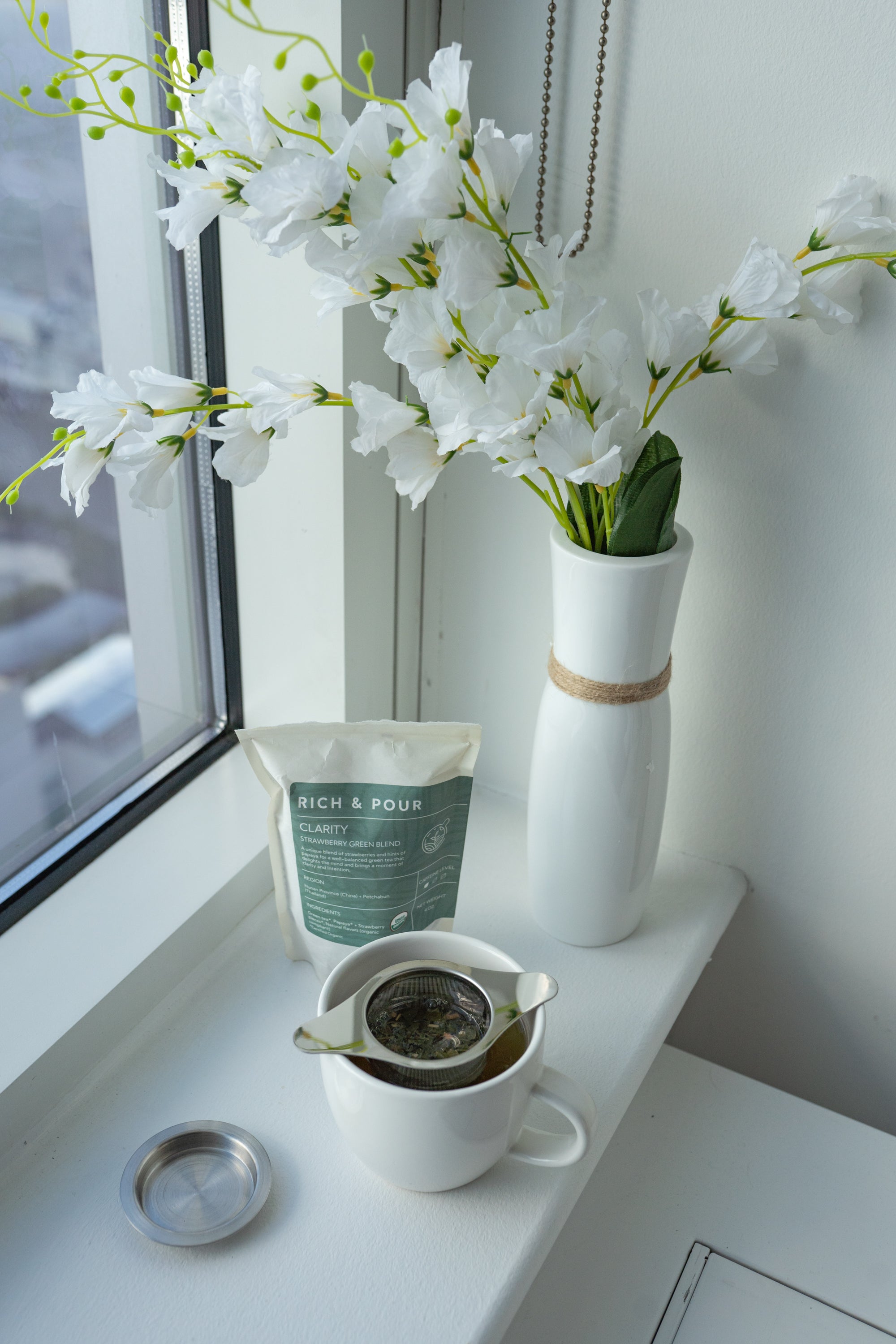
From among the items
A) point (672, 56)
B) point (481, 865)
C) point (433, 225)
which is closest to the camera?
point (433, 225)

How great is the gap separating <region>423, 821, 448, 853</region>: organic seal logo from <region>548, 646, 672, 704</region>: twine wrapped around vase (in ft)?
0.36

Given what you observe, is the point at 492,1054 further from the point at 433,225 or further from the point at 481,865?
the point at 433,225

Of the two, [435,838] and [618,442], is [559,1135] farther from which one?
[618,442]

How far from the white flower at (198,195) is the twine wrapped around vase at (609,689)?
31cm

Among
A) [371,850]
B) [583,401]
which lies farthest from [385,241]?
[371,850]

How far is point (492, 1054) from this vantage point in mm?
564

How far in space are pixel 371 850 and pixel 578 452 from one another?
27cm

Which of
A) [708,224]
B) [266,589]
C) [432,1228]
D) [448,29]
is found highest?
[448,29]

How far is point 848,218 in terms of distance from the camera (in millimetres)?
559

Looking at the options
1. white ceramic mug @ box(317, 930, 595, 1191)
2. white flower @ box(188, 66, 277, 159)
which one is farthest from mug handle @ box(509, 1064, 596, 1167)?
white flower @ box(188, 66, 277, 159)

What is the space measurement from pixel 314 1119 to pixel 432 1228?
95 millimetres

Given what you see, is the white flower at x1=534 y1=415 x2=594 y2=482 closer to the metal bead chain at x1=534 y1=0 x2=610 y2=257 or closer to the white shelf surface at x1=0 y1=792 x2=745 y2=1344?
the metal bead chain at x1=534 y1=0 x2=610 y2=257

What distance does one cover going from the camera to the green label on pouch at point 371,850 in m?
Answer: 0.66

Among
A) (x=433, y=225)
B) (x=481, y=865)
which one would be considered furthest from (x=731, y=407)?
(x=481, y=865)
